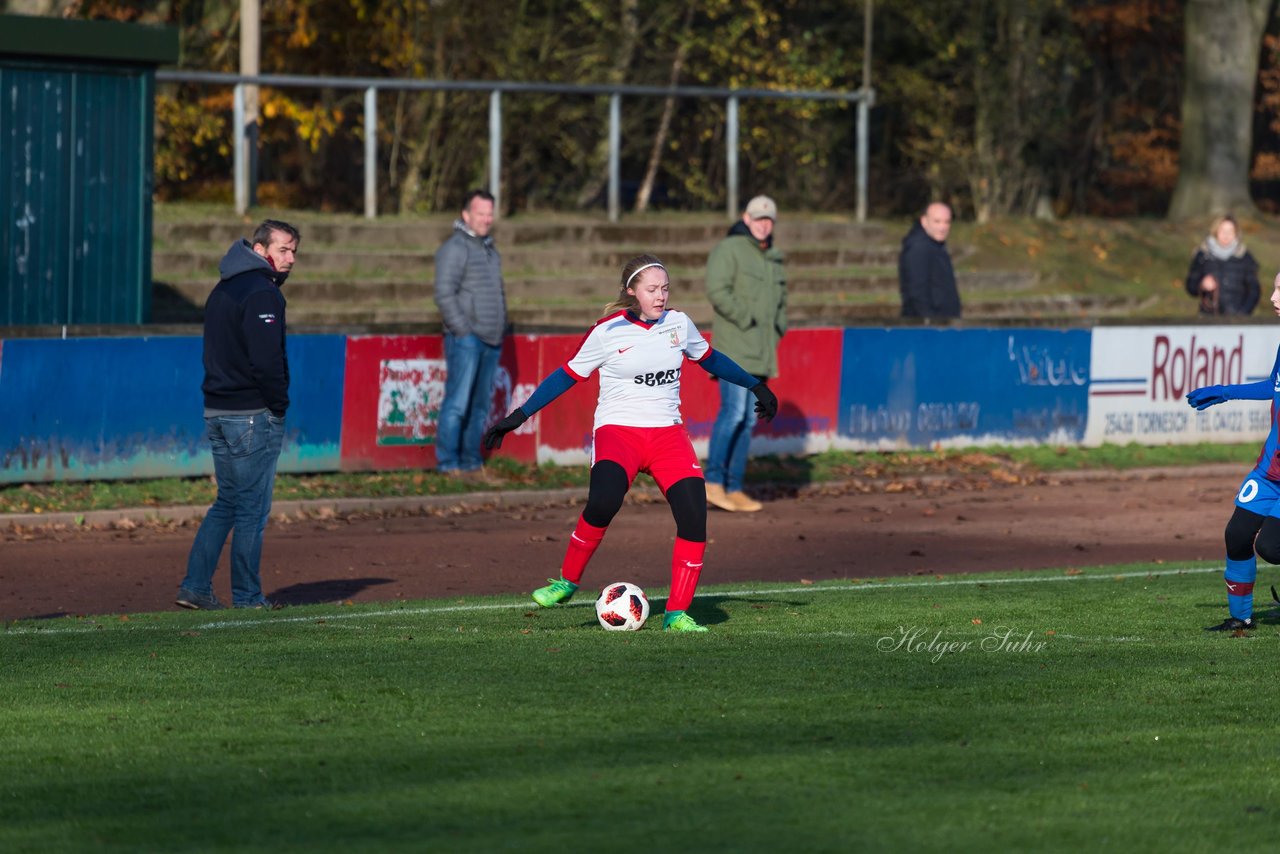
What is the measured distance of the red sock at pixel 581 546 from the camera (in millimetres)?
9930

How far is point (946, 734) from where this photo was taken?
7297 mm

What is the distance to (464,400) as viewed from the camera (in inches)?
656

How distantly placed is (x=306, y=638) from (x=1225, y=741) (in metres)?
4.35

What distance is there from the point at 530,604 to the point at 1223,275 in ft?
43.9

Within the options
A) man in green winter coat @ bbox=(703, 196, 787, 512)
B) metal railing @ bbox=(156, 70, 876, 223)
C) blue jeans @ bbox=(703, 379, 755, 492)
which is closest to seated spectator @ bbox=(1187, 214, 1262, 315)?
metal railing @ bbox=(156, 70, 876, 223)

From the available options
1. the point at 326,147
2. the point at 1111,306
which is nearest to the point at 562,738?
the point at 1111,306

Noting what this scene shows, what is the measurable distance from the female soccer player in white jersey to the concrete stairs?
929 cm

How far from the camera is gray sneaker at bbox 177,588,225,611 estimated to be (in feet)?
36.6

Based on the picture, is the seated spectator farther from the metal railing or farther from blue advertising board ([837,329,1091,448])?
the metal railing

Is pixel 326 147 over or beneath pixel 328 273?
over

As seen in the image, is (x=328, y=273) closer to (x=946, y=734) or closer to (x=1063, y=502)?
(x=1063, y=502)

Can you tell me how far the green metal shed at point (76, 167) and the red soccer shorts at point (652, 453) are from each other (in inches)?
365

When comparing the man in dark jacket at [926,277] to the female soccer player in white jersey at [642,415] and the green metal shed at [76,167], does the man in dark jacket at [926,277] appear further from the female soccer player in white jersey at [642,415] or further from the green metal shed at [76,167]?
the female soccer player in white jersey at [642,415]

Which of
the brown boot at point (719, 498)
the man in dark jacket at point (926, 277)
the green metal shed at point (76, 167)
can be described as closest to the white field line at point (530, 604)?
the brown boot at point (719, 498)
